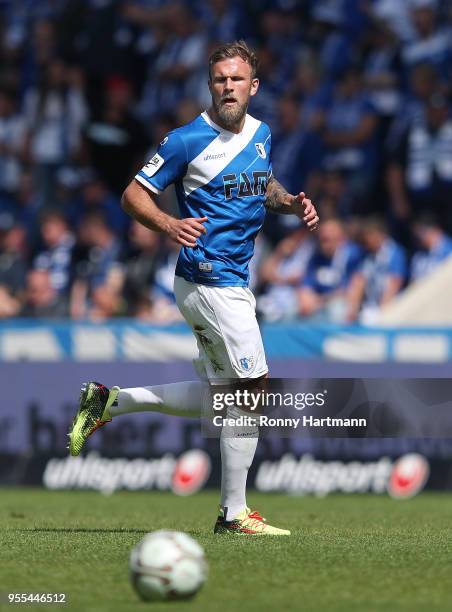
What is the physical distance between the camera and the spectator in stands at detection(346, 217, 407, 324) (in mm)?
13930

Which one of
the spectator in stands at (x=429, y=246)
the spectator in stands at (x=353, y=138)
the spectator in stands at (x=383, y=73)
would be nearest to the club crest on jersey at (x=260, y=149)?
the spectator in stands at (x=429, y=246)

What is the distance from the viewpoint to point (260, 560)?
6340 millimetres

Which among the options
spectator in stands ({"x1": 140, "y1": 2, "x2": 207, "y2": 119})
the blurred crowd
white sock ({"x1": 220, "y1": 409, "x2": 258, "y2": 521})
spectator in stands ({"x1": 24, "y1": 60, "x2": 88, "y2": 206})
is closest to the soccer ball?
white sock ({"x1": 220, "y1": 409, "x2": 258, "y2": 521})

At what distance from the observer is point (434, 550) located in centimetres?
685

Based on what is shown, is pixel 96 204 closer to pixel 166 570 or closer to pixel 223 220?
pixel 223 220

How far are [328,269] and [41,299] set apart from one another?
10.8 ft

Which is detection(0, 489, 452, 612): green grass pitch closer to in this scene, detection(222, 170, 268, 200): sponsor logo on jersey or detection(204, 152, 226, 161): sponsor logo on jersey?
detection(222, 170, 268, 200): sponsor logo on jersey

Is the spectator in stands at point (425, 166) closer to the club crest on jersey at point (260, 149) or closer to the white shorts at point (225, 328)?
the club crest on jersey at point (260, 149)

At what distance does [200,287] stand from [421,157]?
26.3 feet

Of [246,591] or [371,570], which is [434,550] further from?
[246,591]

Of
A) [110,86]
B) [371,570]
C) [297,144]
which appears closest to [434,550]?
[371,570]

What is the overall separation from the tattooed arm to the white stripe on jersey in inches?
16.8

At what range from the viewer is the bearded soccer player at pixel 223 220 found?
745 cm

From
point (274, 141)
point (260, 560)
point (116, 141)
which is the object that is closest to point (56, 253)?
point (116, 141)
